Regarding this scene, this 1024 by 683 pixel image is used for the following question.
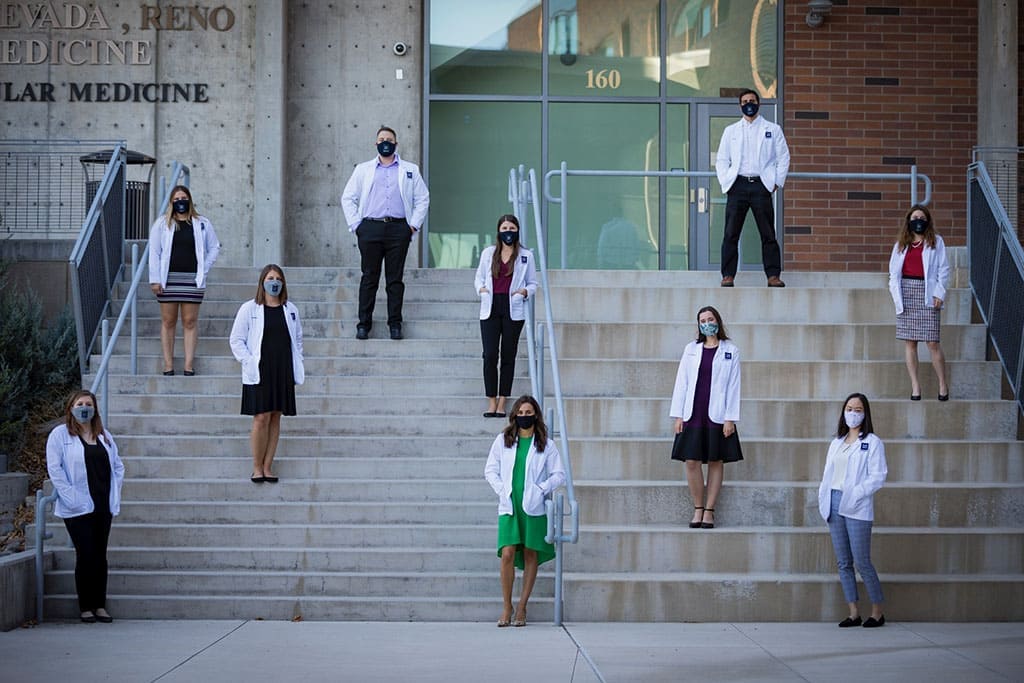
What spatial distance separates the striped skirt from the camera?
42.2 ft

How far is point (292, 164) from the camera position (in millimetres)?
18453

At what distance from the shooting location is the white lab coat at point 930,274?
1223cm

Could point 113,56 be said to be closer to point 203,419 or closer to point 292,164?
A: point 292,164

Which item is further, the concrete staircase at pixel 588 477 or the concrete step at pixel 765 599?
the concrete staircase at pixel 588 477

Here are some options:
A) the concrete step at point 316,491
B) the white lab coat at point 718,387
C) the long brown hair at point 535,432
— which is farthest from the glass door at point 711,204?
the long brown hair at point 535,432

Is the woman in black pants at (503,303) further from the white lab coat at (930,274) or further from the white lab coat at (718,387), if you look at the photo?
the white lab coat at (930,274)

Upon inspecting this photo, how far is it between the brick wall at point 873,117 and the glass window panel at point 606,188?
1.83 meters

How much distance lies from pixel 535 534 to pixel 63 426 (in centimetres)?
347

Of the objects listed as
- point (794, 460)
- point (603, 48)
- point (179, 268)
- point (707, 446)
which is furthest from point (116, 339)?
point (603, 48)

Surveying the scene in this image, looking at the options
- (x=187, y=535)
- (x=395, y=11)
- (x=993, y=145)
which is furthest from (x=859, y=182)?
(x=187, y=535)

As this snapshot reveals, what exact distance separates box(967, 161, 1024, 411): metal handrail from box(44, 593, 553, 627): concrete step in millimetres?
4990

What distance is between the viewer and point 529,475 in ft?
32.2

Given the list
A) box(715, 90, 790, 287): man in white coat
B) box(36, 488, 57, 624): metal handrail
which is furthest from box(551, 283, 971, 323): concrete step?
box(36, 488, 57, 624): metal handrail

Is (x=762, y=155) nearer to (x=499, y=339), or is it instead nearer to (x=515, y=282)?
(x=515, y=282)
